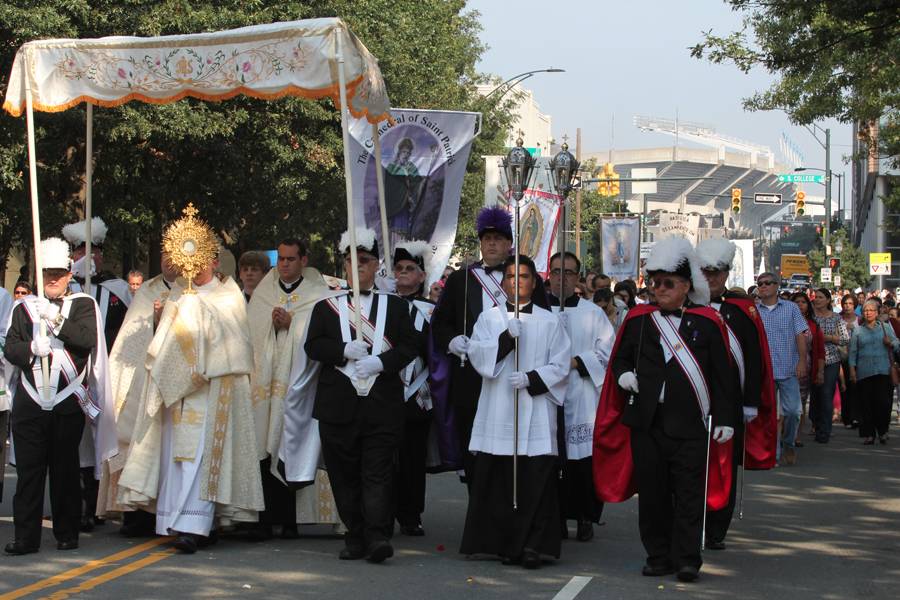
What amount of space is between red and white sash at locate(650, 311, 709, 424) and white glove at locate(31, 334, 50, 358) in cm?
380

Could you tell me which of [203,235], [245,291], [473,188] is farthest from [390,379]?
[473,188]

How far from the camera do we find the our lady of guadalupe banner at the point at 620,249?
3291cm

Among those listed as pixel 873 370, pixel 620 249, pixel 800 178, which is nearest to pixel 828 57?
pixel 873 370

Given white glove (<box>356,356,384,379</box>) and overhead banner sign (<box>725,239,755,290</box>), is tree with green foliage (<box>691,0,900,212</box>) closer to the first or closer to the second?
white glove (<box>356,356,384,379</box>)

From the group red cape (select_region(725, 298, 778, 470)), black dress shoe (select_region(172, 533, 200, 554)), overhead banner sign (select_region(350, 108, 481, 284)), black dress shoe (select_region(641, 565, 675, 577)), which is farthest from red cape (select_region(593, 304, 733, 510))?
overhead banner sign (select_region(350, 108, 481, 284))

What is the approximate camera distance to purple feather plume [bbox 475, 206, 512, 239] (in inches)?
372

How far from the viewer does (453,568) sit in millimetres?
8805

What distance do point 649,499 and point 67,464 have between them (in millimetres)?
3641

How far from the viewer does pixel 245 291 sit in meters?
11.1

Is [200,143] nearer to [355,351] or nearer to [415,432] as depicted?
[415,432]

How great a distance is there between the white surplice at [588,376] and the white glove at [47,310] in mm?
3411

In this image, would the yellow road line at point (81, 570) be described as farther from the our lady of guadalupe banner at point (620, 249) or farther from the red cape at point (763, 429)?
the our lady of guadalupe banner at point (620, 249)

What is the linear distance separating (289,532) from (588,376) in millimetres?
2329

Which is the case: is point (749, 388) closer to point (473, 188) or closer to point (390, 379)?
point (390, 379)
